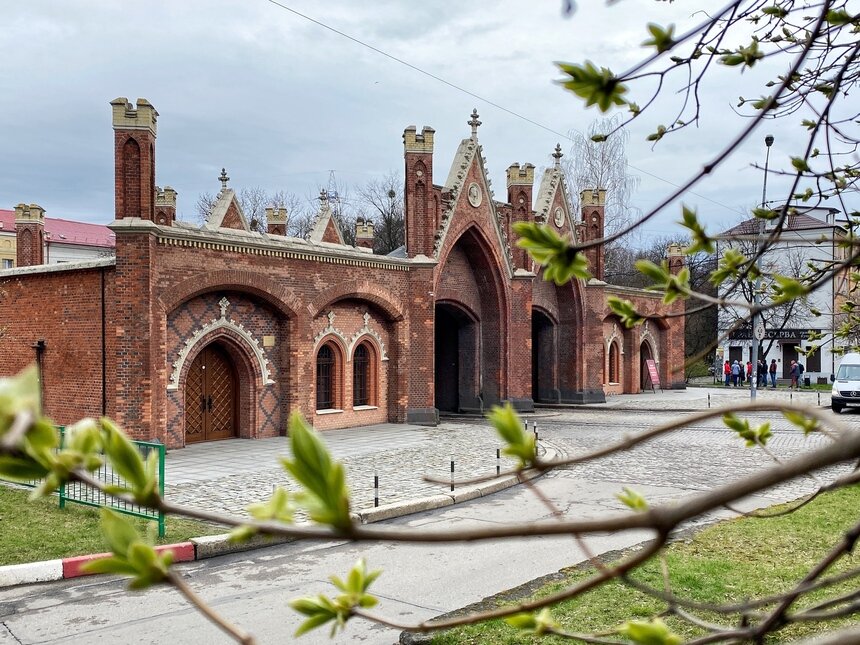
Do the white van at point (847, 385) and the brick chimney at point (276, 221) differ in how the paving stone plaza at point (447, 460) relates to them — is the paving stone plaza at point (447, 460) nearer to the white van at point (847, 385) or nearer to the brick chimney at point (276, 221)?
the white van at point (847, 385)

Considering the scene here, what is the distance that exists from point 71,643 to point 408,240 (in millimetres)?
19138

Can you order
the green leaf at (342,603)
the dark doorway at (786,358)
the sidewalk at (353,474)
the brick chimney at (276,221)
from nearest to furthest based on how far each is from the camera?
the green leaf at (342,603) < the sidewalk at (353,474) < the brick chimney at (276,221) < the dark doorway at (786,358)

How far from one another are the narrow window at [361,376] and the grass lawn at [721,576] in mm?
14578

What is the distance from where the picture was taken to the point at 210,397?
19.5 m

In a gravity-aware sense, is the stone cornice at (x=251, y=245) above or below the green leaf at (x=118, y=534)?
above

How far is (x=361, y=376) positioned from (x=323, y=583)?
610 inches

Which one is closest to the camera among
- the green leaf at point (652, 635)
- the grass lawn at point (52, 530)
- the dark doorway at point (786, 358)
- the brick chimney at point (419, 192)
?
the green leaf at point (652, 635)

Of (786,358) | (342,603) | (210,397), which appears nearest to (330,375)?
(210,397)

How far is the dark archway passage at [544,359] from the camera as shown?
3241 cm

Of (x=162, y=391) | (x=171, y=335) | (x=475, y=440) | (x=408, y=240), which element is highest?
(x=408, y=240)

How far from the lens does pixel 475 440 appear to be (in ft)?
66.2

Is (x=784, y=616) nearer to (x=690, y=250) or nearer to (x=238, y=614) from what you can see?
(x=690, y=250)

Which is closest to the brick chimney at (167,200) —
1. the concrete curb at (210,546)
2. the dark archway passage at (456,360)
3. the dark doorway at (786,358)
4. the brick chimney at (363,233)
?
the brick chimney at (363,233)

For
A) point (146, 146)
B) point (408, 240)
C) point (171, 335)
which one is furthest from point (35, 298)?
point (408, 240)
